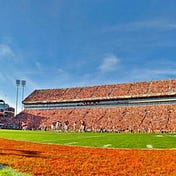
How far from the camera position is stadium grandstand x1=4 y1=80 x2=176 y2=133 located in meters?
72.9

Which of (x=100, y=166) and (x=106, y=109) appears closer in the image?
(x=100, y=166)

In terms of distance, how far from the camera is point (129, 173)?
40.3ft

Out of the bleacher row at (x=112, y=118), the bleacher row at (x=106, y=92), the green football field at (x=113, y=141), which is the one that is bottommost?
the green football field at (x=113, y=141)

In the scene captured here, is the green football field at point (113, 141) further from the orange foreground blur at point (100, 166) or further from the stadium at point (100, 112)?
the orange foreground blur at point (100, 166)

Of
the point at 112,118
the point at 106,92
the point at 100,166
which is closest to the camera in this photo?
the point at 100,166

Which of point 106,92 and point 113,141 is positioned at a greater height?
point 106,92

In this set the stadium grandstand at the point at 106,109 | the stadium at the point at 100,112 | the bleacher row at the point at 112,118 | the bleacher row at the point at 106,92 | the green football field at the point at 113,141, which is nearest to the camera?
the green football field at the point at 113,141

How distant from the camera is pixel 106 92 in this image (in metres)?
94.7

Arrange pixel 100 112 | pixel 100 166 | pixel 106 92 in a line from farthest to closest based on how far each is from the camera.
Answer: pixel 106 92 < pixel 100 112 < pixel 100 166

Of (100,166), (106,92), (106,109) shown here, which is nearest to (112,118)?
(106,109)

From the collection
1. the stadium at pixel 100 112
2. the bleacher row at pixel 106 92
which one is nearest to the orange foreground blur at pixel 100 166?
the stadium at pixel 100 112

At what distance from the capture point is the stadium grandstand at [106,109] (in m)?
72.9

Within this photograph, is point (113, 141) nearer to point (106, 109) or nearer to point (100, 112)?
point (100, 112)

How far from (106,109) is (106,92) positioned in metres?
7.97
